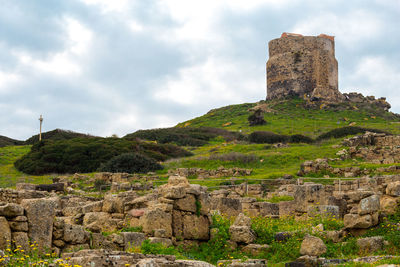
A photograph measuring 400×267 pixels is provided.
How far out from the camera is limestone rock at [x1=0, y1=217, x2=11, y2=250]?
31.7 feet

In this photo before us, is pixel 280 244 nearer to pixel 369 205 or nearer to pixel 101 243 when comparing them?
pixel 369 205

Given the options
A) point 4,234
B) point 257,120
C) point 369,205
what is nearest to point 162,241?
point 4,234

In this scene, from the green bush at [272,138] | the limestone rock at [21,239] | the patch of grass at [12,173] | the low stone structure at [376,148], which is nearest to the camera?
the limestone rock at [21,239]

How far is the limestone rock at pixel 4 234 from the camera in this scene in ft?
31.7

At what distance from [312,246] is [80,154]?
28.0 meters

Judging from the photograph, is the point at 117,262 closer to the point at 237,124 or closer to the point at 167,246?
the point at 167,246

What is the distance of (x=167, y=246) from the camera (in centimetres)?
1198

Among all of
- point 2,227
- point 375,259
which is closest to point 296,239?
point 375,259

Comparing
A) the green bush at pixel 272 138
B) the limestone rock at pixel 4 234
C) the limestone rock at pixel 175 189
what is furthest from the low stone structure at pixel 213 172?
the limestone rock at pixel 4 234

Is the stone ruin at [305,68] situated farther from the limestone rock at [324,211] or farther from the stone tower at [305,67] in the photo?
the limestone rock at [324,211]

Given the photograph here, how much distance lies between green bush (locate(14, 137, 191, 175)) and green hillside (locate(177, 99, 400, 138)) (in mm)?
17039

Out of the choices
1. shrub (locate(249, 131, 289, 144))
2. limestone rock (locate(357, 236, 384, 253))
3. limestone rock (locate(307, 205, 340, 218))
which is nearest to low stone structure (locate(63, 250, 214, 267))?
limestone rock (locate(357, 236, 384, 253))

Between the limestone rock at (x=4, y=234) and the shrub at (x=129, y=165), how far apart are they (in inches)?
880

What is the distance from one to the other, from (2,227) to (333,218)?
896 cm
